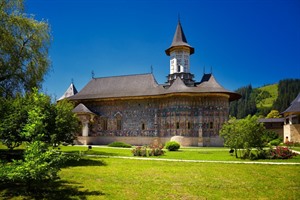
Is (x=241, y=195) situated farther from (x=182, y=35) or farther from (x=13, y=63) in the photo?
(x=182, y=35)

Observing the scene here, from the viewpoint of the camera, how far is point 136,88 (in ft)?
118

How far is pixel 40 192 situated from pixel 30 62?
1195cm

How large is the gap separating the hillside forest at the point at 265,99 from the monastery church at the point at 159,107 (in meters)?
59.6

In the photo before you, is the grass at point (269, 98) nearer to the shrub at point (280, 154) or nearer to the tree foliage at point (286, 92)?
the tree foliage at point (286, 92)

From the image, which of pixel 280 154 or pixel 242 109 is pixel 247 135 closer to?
pixel 280 154

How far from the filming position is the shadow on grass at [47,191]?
29.8 ft

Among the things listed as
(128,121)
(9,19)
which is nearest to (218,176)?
(9,19)

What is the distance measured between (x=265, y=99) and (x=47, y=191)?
140 metres

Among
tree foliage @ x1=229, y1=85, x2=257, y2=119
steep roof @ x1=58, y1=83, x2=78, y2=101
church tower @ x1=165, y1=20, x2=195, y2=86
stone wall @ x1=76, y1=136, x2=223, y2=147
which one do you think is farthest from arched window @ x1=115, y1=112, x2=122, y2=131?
tree foliage @ x1=229, y1=85, x2=257, y2=119

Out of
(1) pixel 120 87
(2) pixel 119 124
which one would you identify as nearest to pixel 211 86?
(1) pixel 120 87

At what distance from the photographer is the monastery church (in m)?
31.5

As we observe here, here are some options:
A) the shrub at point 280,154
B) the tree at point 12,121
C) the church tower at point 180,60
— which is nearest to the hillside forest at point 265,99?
the church tower at point 180,60

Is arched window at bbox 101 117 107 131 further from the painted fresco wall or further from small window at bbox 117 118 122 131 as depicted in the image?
small window at bbox 117 118 122 131

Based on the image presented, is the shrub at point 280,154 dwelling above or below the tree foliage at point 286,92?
below
